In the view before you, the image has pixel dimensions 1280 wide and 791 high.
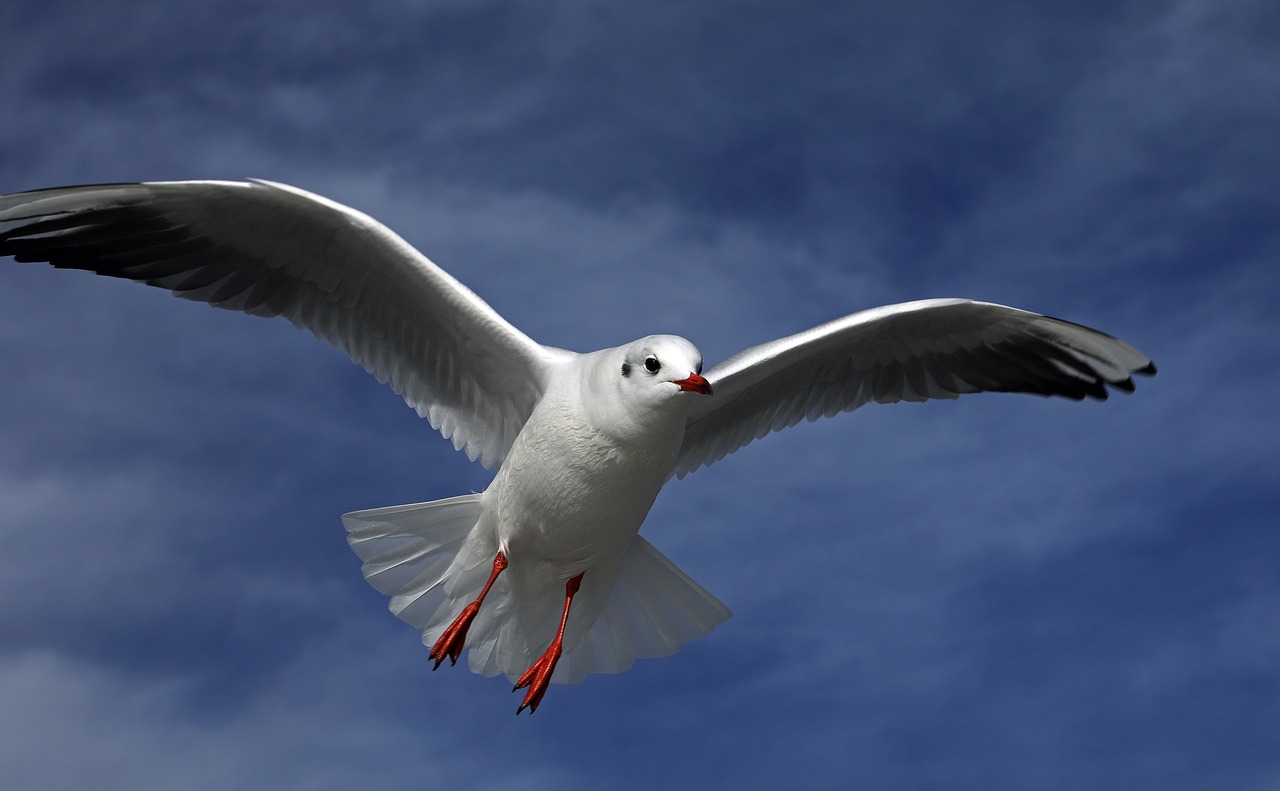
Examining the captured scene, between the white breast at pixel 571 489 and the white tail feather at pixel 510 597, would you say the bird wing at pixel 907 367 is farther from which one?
the white breast at pixel 571 489

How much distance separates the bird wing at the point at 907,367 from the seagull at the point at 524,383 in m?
0.01

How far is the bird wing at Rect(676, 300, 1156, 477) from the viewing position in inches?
305

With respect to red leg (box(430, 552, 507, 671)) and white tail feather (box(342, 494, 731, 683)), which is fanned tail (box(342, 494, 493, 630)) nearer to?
white tail feather (box(342, 494, 731, 683))

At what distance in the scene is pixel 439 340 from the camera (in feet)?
25.2

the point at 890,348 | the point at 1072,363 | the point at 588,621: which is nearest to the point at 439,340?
the point at 588,621

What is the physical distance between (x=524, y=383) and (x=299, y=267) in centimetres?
130

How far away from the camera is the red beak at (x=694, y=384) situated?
246 inches

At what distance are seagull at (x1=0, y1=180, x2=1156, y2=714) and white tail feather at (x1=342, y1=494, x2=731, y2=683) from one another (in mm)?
11

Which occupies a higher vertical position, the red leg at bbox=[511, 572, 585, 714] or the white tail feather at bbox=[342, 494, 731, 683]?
the white tail feather at bbox=[342, 494, 731, 683]

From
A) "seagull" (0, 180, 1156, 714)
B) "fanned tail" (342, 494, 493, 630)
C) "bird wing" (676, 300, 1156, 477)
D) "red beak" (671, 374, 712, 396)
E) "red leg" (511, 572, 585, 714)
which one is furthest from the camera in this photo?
"bird wing" (676, 300, 1156, 477)

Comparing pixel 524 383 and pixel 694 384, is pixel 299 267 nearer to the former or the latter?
pixel 524 383

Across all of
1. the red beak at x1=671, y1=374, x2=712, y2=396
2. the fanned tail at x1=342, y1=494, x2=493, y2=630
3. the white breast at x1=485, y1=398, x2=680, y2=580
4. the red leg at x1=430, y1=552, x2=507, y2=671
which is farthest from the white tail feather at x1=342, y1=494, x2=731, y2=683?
the red beak at x1=671, y1=374, x2=712, y2=396

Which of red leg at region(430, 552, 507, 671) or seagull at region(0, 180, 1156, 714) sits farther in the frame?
red leg at region(430, 552, 507, 671)

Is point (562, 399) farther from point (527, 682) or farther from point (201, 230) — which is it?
point (201, 230)
